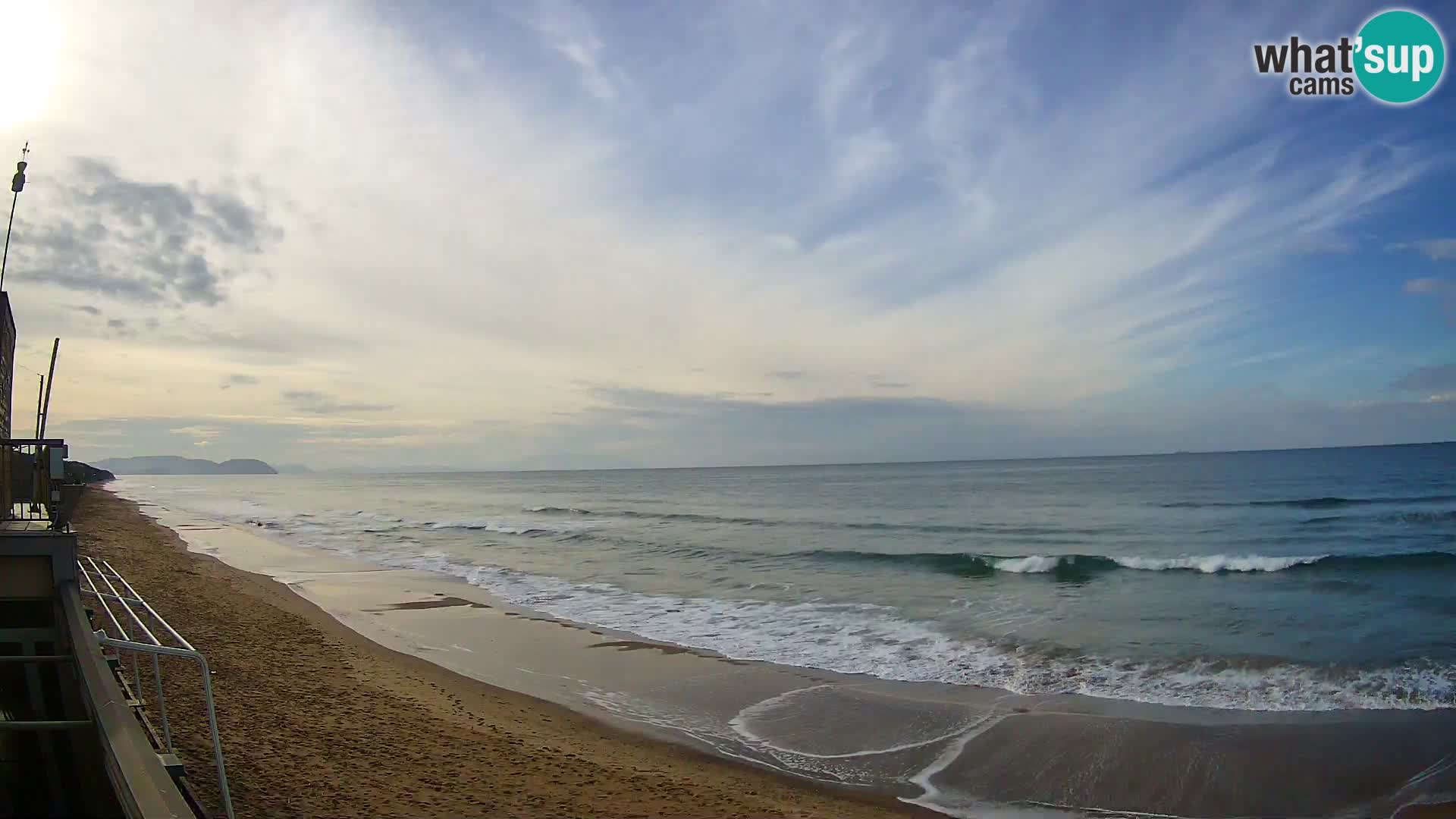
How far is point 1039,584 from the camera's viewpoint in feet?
64.2

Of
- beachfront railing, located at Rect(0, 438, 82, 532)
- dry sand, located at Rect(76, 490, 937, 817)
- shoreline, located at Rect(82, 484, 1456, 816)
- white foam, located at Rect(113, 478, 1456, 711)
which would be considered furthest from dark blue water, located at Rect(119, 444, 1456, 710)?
beachfront railing, located at Rect(0, 438, 82, 532)

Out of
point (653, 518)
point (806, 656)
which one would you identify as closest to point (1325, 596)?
point (806, 656)

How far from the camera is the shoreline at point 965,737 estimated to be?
7066 mm

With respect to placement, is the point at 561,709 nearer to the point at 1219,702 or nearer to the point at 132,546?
the point at 1219,702

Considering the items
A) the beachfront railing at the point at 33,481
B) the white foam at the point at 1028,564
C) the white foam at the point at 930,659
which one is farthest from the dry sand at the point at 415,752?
the white foam at the point at 1028,564

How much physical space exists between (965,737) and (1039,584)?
483 inches

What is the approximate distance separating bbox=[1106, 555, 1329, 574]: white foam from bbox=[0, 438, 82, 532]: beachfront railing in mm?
23880

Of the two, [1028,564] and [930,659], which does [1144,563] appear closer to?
[1028,564]

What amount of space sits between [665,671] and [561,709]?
7.44 ft

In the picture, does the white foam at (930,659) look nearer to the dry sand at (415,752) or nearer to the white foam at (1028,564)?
the dry sand at (415,752)

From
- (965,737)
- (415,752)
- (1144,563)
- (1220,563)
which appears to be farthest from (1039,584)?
(415,752)

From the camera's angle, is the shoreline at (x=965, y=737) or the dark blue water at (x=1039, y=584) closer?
the shoreline at (x=965, y=737)

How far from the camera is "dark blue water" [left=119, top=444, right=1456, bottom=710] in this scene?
36.8ft

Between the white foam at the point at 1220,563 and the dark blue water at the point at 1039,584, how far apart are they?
11cm
